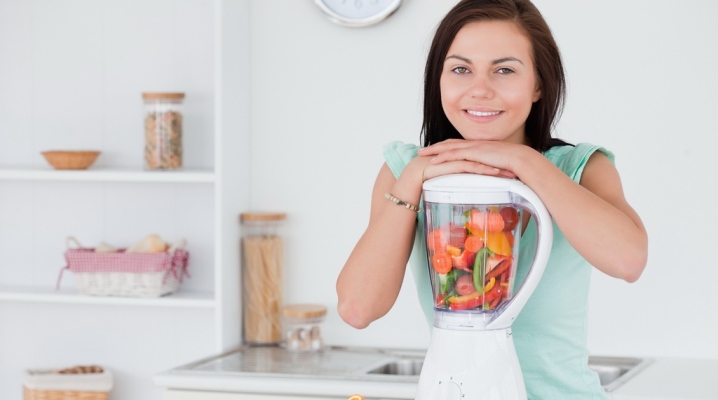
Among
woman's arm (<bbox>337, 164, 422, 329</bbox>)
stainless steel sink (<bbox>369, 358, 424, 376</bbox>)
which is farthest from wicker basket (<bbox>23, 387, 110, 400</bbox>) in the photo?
woman's arm (<bbox>337, 164, 422, 329</bbox>)

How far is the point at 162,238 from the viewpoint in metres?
2.60

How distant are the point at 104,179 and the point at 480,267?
62.2 inches

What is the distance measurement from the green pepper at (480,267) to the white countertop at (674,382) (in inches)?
37.2

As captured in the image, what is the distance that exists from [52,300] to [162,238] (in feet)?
1.03

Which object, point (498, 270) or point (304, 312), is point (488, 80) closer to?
point (498, 270)

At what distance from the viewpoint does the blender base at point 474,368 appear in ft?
3.44

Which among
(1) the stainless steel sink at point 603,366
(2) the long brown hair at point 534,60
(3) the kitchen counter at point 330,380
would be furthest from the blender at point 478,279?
(1) the stainless steel sink at point 603,366

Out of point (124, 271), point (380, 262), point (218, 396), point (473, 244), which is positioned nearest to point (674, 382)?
point (218, 396)

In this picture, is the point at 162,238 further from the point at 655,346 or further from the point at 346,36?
the point at 655,346

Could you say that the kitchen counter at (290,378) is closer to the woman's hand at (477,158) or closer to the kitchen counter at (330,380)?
the kitchen counter at (330,380)

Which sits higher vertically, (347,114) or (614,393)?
(347,114)

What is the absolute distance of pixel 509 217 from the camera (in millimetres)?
1062

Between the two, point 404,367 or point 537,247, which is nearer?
point 537,247

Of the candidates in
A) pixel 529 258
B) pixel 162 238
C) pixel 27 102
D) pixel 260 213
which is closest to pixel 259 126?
pixel 260 213
